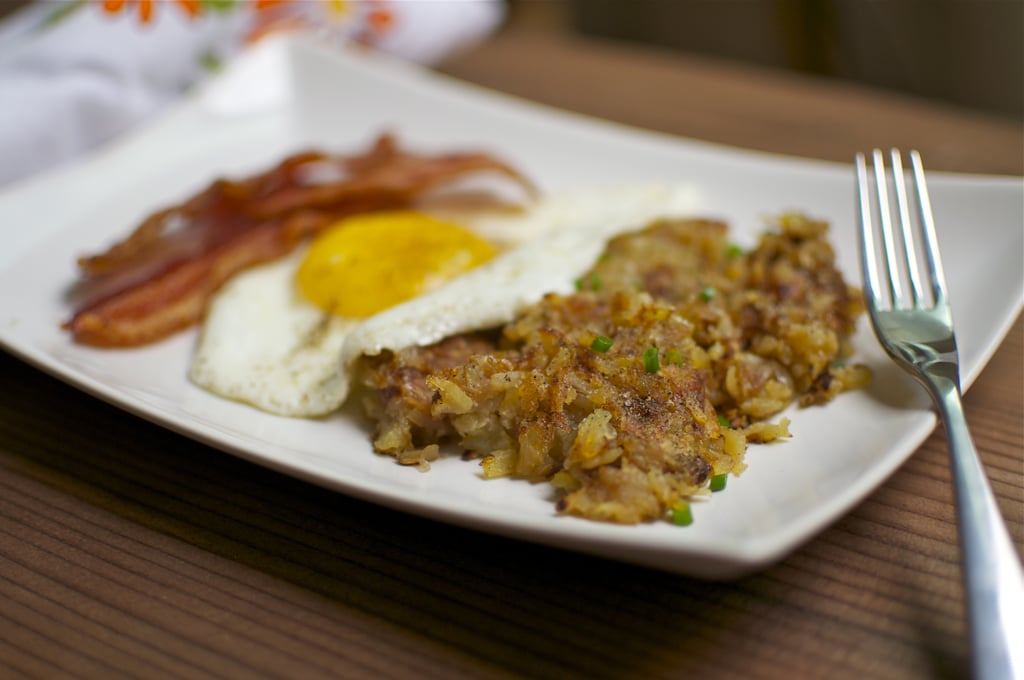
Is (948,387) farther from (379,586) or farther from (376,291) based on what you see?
(376,291)

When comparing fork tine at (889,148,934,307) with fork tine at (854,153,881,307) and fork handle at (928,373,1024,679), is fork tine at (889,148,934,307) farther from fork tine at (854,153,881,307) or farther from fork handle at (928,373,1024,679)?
fork handle at (928,373,1024,679)

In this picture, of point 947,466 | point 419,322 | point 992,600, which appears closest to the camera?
point 992,600

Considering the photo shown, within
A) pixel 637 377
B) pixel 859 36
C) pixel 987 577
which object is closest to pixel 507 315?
pixel 637 377

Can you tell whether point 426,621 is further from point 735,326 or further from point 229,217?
point 229,217

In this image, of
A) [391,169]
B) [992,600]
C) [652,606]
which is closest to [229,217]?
[391,169]

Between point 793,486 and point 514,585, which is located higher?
point 793,486

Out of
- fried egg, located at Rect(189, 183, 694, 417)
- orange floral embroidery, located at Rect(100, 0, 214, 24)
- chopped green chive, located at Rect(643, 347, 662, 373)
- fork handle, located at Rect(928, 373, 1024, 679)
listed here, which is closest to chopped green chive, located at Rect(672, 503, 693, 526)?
chopped green chive, located at Rect(643, 347, 662, 373)
